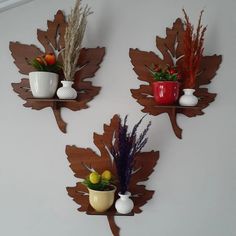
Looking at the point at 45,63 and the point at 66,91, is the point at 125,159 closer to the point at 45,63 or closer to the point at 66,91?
the point at 66,91

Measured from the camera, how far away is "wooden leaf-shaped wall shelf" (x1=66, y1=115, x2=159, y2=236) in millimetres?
917

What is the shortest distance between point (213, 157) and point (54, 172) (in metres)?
0.66

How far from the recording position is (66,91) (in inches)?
34.0

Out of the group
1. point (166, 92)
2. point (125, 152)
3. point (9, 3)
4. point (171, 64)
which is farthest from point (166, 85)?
point (9, 3)

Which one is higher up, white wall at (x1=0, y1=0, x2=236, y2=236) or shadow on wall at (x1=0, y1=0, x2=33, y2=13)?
shadow on wall at (x1=0, y1=0, x2=33, y2=13)

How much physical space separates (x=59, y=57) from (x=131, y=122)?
406 mm

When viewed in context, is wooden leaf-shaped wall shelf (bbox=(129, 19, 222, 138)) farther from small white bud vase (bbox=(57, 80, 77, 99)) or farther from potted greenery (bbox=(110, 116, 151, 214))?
small white bud vase (bbox=(57, 80, 77, 99))

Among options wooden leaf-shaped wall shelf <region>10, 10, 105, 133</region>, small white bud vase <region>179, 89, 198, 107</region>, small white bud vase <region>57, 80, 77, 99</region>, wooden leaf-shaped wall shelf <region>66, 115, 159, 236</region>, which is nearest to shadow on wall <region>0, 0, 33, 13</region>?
wooden leaf-shaped wall shelf <region>10, 10, 105, 133</region>

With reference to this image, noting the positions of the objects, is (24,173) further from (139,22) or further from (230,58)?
(230,58)

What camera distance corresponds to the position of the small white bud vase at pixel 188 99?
0.82 m

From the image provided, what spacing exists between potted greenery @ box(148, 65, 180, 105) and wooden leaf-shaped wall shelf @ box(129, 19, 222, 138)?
0.20ft

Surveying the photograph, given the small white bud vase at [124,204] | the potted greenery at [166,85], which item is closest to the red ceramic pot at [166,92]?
the potted greenery at [166,85]

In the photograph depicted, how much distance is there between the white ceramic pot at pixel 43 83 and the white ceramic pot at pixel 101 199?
1.33 feet

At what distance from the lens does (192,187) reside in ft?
2.98
